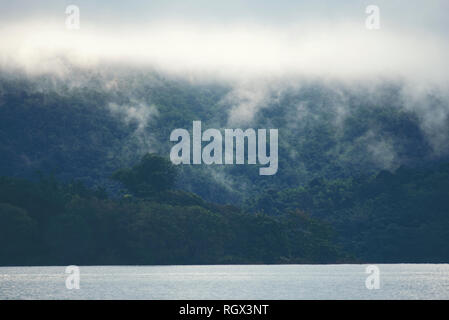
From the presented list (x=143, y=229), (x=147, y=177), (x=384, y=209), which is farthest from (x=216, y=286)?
(x=384, y=209)

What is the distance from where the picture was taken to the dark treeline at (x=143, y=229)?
363ft

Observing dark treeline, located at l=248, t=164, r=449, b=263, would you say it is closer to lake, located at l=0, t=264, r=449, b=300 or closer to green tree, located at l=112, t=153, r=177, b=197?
green tree, located at l=112, t=153, r=177, b=197

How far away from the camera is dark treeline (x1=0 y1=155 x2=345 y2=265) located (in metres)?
111

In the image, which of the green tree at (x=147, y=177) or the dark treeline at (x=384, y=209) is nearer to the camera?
the dark treeline at (x=384, y=209)

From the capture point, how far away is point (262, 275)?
9075 centimetres

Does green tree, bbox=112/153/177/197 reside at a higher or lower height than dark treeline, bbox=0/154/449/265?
higher

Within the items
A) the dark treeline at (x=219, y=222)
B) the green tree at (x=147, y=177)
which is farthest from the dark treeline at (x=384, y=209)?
the green tree at (x=147, y=177)

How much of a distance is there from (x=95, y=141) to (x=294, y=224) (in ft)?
154

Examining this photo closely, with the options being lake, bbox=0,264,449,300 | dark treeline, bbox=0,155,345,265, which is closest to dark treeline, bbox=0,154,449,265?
dark treeline, bbox=0,155,345,265

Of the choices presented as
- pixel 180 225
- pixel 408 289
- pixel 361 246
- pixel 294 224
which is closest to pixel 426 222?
pixel 361 246

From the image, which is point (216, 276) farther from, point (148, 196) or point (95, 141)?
point (95, 141)

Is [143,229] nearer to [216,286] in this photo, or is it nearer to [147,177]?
[147,177]

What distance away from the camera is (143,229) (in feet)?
380

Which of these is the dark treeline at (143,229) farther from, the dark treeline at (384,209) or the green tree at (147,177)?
the dark treeline at (384,209)
